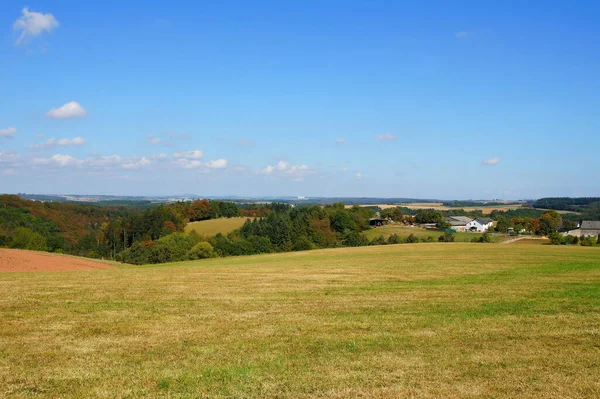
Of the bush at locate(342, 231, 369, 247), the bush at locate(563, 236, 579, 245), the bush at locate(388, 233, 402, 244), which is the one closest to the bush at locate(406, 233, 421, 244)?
the bush at locate(388, 233, 402, 244)

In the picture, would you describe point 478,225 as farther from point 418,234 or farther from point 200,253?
point 200,253

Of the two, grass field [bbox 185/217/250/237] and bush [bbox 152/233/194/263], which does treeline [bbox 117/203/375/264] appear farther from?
grass field [bbox 185/217/250/237]

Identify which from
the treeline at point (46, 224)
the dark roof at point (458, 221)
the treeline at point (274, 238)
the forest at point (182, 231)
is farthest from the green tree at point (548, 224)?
the treeline at point (46, 224)

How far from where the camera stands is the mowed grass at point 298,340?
9336 mm

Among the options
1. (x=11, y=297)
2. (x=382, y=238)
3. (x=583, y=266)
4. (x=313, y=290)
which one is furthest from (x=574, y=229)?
(x=11, y=297)

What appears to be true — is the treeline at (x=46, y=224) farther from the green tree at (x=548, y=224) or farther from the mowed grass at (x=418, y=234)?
the green tree at (x=548, y=224)

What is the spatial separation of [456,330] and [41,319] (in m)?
12.4

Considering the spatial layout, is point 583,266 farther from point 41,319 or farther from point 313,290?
point 41,319

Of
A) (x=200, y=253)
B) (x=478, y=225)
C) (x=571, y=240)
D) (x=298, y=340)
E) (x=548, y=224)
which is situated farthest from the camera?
(x=478, y=225)

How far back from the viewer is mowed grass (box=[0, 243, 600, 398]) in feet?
30.6

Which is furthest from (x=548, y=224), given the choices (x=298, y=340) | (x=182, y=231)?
(x=298, y=340)

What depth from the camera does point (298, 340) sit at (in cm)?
1291

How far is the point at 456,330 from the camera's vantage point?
14.0 m

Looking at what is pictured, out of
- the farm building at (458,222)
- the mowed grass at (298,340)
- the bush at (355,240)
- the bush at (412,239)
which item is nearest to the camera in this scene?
the mowed grass at (298,340)
